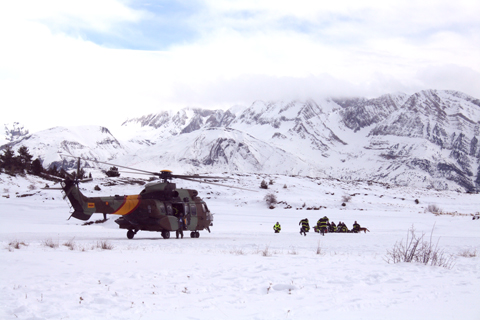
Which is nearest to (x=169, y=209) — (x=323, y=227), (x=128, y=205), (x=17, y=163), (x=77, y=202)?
(x=128, y=205)

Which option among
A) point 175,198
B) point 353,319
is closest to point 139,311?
point 353,319

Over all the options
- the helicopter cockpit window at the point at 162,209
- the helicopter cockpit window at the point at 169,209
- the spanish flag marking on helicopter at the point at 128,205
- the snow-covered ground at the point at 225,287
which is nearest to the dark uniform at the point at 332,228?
the helicopter cockpit window at the point at 169,209

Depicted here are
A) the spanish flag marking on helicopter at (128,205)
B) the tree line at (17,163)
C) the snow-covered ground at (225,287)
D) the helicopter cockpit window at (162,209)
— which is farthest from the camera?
the tree line at (17,163)

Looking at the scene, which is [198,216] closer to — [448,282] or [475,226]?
[448,282]

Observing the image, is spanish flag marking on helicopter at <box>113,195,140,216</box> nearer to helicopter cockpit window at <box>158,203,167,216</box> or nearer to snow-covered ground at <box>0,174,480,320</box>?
helicopter cockpit window at <box>158,203,167,216</box>

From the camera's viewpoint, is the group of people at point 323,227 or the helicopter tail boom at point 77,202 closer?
the helicopter tail boom at point 77,202

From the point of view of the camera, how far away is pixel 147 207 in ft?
73.0

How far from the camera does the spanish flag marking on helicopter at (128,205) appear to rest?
2192 cm

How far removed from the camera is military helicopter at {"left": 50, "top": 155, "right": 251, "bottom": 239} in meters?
20.7

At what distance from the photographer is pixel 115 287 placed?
326 inches

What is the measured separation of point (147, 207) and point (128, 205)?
988mm

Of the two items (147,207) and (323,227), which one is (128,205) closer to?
(147,207)

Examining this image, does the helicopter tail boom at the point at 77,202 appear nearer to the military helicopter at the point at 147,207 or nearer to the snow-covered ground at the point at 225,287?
the military helicopter at the point at 147,207

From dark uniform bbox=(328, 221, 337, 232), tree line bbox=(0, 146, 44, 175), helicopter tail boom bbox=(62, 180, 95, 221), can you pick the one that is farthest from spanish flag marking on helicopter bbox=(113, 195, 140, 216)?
tree line bbox=(0, 146, 44, 175)
